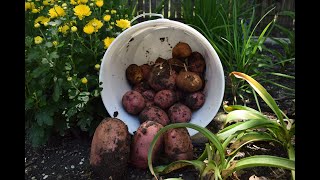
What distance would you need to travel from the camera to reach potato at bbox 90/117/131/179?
1652 millimetres

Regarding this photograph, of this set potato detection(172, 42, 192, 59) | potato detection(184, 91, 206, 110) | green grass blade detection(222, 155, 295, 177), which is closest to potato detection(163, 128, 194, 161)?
green grass blade detection(222, 155, 295, 177)

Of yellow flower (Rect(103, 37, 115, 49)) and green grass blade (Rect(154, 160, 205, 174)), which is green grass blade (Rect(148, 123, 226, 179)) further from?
yellow flower (Rect(103, 37, 115, 49))

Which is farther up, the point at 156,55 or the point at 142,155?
the point at 156,55

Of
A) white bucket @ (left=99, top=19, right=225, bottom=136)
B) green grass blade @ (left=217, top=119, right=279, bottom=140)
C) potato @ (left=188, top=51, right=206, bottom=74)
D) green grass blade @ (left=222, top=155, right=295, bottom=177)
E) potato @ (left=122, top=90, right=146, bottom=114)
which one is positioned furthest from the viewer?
potato @ (left=188, top=51, right=206, bottom=74)

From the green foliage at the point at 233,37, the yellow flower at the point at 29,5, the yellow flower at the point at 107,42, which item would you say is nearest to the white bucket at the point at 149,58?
the yellow flower at the point at 107,42

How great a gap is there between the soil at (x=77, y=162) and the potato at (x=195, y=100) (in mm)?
176

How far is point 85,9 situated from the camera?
5.98 ft

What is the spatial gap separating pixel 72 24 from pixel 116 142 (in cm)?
62

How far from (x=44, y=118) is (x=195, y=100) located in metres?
0.79

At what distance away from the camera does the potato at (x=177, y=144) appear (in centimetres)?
172

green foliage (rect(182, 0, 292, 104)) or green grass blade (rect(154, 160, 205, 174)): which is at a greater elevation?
green foliage (rect(182, 0, 292, 104))

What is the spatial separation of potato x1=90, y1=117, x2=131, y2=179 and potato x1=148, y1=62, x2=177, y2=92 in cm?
51

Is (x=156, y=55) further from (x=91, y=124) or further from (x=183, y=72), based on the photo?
(x=91, y=124)
